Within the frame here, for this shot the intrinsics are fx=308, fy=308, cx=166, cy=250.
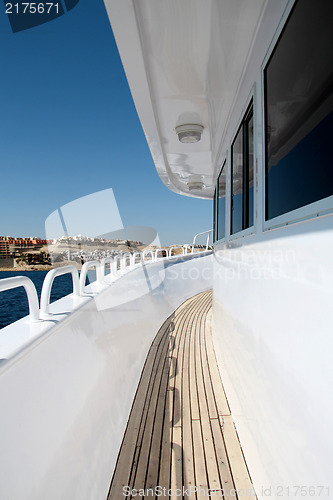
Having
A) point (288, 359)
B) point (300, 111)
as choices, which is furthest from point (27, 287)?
point (300, 111)

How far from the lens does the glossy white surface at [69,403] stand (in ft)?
2.60

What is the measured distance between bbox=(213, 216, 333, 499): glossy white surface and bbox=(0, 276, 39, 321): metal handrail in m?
0.84

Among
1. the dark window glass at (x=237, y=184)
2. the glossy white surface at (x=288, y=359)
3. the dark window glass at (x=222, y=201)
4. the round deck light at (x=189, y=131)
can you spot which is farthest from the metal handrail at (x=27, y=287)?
the dark window glass at (x=222, y=201)

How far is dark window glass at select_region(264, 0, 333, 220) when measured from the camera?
3.23 feet

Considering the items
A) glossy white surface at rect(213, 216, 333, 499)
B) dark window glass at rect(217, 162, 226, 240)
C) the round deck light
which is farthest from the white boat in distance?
dark window glass at rect(217, 162, 226, 240)

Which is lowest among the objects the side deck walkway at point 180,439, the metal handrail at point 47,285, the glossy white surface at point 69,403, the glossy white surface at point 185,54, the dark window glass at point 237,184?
the side deck walkway at point 180,439

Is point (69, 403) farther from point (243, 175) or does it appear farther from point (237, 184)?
point (237, 184)

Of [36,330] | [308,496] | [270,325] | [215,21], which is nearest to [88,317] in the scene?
[36,330]

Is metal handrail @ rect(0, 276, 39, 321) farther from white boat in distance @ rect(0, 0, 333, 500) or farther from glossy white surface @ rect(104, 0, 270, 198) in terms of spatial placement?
glossy white surface @ rect(104, 0, 270, 198)

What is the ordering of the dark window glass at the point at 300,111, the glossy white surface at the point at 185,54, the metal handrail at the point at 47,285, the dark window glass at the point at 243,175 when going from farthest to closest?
the dark window glass at the point at 243,175
the glossy white surface at the point at 185,54
the metal handrail at the point at 47,285
the dark window glass at the point at 300,111

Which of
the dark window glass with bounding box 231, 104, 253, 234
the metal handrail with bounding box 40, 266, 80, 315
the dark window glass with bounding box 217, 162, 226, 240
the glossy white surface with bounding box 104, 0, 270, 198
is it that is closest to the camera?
the metal handrail with bounding box 40, 266, 80, 315

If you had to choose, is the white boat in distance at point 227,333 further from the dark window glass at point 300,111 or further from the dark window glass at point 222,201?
the dark window glass at point 222,201

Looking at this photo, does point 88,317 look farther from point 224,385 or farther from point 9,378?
point 224,385

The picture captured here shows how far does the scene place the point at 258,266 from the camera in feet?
4.75
